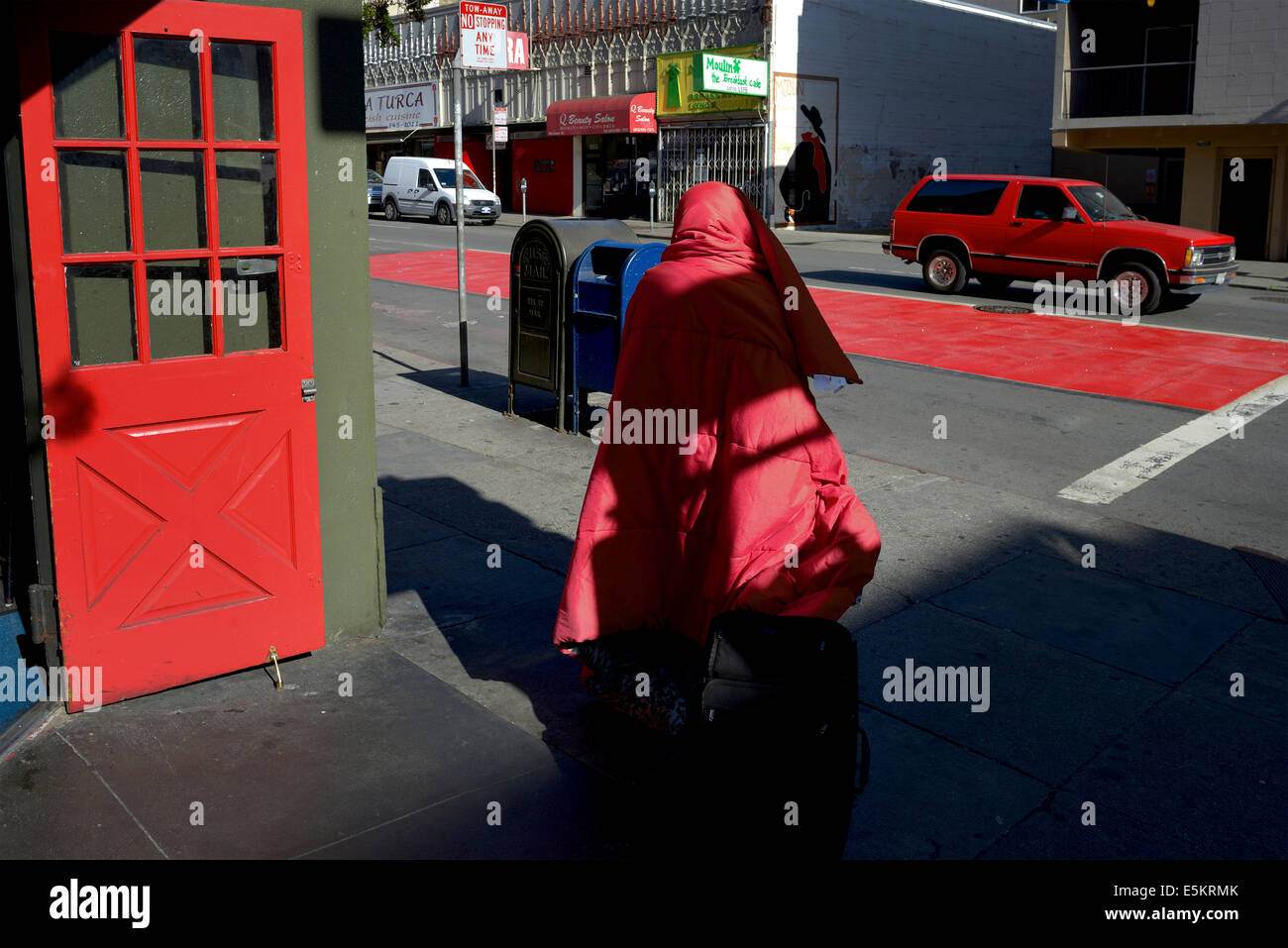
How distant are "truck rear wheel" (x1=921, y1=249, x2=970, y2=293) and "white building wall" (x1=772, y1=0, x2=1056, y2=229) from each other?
15.0 metres

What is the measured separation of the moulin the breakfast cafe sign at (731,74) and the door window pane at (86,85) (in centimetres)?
2803

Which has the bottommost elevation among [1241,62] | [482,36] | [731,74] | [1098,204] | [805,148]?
[1098,204]

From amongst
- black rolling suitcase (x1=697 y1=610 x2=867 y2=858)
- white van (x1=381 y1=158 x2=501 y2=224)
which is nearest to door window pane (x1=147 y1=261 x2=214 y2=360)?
black rolling suitcase (x1=697 y1=610 x2=867 y2=858)

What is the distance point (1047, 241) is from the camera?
17.1 m

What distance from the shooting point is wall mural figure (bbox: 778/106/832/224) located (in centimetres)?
3309

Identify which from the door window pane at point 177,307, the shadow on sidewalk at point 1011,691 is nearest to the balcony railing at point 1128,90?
the shadow on sidewalk at point 1011,691

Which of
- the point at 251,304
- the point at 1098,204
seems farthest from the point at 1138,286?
the point at 251,304

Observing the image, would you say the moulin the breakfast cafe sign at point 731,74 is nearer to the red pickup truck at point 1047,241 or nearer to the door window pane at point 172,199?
the red pickup truck at point 1047,241

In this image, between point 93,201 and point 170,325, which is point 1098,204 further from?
point 93,201

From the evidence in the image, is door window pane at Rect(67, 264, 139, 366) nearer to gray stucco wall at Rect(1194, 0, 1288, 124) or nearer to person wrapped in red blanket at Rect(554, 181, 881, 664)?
person wrapped in red blanket at Rect(554, 181, 881, 664)

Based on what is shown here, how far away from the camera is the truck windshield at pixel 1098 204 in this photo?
16938 millimetres

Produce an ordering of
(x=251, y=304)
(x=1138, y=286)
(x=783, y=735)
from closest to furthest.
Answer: (x=783, y=735) < (x=251, y=304) < (x=1138, y=286)

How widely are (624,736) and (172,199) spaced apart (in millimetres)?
2643
